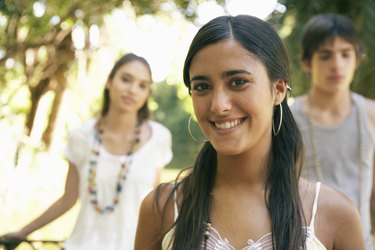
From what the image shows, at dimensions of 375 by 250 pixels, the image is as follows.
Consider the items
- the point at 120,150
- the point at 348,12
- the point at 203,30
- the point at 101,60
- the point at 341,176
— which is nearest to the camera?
the point at 203,30

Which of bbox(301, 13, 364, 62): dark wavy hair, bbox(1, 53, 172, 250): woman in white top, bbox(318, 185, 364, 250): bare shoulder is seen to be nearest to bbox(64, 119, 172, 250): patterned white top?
bbox(1, 53, 172, 250): woman in white top

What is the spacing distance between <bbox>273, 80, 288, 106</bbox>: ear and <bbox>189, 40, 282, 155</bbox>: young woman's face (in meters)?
0.07

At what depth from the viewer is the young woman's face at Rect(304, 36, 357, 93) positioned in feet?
9.97

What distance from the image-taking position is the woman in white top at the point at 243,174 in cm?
178

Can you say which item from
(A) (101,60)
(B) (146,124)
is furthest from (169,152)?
(A) (101,60)

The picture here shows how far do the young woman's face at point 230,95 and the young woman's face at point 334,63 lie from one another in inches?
51.9

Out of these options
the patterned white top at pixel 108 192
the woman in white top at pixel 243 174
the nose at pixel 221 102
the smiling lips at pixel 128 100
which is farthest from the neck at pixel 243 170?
the smiling lips at pixel 128 100

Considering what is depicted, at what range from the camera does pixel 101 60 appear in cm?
801

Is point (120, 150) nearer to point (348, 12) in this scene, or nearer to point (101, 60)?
point (348, 12)

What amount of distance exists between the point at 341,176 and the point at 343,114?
342mm

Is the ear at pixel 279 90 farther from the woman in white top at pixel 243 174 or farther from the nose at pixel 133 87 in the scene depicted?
the nose at pixel 133 87

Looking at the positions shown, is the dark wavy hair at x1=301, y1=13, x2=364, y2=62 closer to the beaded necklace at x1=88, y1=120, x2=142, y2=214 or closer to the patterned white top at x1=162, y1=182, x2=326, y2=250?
the beaded necklace at x1=88, y1=120, x2=142, y2=214

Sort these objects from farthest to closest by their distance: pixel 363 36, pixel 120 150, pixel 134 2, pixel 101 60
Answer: pixel 101 60
pixel 363 36
pixel 120 150
pixel 134 2

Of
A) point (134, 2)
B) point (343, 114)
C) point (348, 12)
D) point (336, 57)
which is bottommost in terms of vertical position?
point (343, 114)
